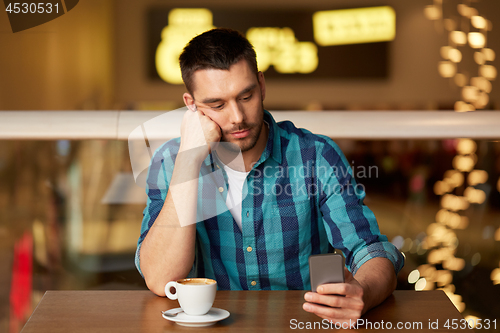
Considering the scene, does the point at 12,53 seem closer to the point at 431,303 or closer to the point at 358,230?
the point at 358,230

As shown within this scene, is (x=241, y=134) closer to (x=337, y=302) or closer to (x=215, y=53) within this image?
(x=215, y=53)

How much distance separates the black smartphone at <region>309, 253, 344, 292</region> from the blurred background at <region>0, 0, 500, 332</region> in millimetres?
1471

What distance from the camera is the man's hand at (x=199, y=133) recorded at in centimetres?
115

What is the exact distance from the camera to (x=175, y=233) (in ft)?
3.50


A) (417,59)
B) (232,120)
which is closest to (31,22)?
(232,120)

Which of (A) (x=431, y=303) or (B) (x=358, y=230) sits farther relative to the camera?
(B) (x=358, y=230)

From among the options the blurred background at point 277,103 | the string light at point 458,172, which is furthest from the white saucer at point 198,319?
the string light at point 458,172

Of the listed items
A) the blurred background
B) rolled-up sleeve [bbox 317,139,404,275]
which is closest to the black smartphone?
rolled-up sleeve [bbox 317,139,404,275]

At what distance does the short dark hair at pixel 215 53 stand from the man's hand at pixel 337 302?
604 millimetres

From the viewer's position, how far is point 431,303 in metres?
0.88

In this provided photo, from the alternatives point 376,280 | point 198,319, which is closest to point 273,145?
point 376,280

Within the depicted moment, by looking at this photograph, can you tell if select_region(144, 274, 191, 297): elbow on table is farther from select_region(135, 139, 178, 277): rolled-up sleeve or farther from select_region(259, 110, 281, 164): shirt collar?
select_region(259, 110, 281, 164): shirt collar

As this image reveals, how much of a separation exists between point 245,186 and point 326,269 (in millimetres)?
469

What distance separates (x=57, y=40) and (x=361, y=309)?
Answer: 2.16 m
